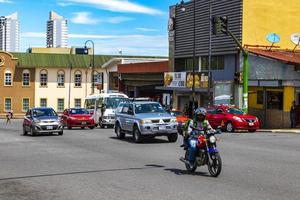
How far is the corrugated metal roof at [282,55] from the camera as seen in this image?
38.8 metres

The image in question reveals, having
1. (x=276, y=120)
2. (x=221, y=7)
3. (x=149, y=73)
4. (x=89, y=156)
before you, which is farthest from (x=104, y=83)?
(x=89, y=156)

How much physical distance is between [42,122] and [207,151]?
1911 cm

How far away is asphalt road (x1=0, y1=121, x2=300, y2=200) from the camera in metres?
10.5

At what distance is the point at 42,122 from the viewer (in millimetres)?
30688

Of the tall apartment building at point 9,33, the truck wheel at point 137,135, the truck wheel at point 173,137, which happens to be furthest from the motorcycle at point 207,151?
the tall apartment building at point 9,33

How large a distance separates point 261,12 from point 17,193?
3501 cm

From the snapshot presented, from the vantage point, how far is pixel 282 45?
44156mm

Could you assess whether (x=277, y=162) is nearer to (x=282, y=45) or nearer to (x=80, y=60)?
(x=282, y=45)

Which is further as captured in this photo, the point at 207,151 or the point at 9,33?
the point at 9,33

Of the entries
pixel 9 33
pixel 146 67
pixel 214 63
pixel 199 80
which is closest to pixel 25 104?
pixel 146 67

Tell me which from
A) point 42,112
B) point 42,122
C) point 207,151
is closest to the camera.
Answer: point 207,151

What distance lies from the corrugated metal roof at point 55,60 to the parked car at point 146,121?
195ft

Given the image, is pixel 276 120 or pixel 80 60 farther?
pixel 80 60

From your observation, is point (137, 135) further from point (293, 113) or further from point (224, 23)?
point (293, 113)
